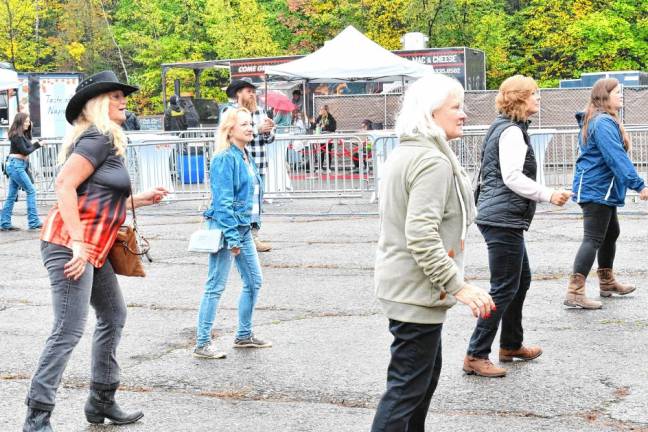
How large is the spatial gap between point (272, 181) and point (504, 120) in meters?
10.8

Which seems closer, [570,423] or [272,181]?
[570,423]

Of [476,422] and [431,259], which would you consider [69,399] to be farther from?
[431,259]

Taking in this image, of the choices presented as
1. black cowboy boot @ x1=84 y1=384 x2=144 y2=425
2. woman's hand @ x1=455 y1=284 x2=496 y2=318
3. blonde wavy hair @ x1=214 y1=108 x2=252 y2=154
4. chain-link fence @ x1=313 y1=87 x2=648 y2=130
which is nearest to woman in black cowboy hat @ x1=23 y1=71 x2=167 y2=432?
black cowboy boot @ x1=84 y1=384 x2=144 y2=425

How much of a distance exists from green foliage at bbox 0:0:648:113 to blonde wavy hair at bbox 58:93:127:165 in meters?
34.6

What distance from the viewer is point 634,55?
41.8 meters

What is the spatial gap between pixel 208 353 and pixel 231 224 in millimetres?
850

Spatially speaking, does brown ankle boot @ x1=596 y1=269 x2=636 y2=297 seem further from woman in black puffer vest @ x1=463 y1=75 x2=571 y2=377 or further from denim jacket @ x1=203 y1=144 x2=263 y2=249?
denim jacket @ x1=203 y1=144 x2=263 y2=249

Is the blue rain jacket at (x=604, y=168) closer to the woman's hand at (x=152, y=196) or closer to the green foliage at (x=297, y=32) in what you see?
the woman's hand at (x=152, y=196)

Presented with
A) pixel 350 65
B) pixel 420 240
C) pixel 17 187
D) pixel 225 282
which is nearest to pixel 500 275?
pixel 225 282

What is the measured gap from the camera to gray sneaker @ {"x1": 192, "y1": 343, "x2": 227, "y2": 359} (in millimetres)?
6855

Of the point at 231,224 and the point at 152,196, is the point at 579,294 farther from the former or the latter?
the point at 152,196

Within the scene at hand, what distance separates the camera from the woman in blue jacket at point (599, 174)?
7.95 metres

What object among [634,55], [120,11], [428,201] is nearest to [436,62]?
[634,55]

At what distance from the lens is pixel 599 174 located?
26.7 ft
